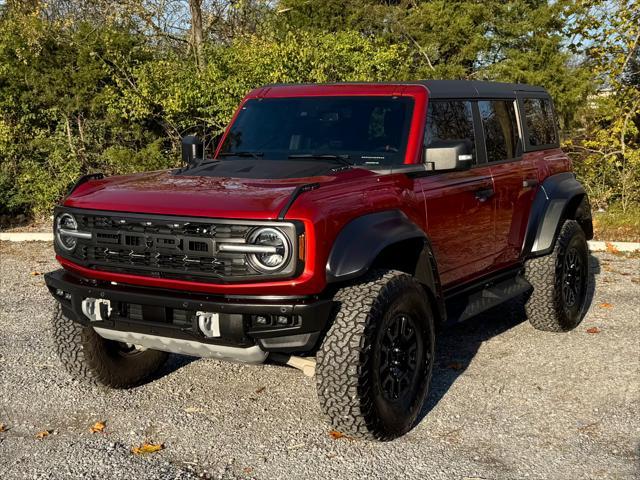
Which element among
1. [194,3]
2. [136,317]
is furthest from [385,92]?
[194,3]

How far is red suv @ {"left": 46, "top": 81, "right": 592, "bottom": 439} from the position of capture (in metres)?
3.68

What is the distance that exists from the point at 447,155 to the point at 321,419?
174 centimetres

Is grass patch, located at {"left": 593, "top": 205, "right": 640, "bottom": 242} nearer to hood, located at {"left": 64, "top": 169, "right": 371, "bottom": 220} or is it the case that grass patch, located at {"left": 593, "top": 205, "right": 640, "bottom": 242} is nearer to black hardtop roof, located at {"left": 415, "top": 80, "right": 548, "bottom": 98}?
black hardtop roof, located at {"left": 415, "top": 80, "right": 548, "bottom": 98}

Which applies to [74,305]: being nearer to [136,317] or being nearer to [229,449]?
[136,317]

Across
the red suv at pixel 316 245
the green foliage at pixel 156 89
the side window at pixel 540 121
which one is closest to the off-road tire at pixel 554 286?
the red suv at pixel 316 245

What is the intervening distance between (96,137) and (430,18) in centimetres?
842

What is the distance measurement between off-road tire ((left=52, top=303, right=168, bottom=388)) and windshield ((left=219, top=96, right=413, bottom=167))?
4.94 feet

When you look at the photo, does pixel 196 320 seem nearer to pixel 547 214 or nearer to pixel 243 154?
pixel 243 154

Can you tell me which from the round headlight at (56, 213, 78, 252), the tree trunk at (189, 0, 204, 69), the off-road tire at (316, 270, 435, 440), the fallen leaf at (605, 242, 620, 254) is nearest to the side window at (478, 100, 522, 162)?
the off-road tire at (316, 270, 435, 440)

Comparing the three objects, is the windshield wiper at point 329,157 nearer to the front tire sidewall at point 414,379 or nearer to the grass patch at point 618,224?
the front tire sidewall at point 414,379

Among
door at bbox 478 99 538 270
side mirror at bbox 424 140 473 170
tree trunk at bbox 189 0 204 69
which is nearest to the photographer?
side mirror at bbox 424 140 473 170

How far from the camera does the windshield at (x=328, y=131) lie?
186 inches

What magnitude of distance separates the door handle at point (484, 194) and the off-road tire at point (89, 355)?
2.60m

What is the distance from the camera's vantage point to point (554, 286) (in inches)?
236
